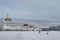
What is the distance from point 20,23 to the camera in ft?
18.0

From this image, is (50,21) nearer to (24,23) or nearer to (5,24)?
(24,23)

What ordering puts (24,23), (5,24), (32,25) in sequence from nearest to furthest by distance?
(24,23)
(5,24)
(32,25)

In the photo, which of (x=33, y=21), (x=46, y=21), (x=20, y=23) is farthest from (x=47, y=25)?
(x=20, y=23)

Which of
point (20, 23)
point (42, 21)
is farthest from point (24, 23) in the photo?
point (42, 21)

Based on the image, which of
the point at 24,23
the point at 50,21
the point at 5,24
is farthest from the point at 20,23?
the point at 50,21

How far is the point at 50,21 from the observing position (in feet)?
18.5

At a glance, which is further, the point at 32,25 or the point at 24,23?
the point at 32,25

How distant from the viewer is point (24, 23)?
5344mm

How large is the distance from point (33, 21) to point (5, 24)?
0.96 metres

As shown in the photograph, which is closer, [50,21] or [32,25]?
[50,21]

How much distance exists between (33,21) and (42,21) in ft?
0.92

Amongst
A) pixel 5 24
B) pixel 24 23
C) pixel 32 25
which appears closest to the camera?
pixel 24 23

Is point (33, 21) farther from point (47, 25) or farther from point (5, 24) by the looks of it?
point (5, 24)

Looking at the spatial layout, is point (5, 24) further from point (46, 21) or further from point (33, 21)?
point (46, 21)
